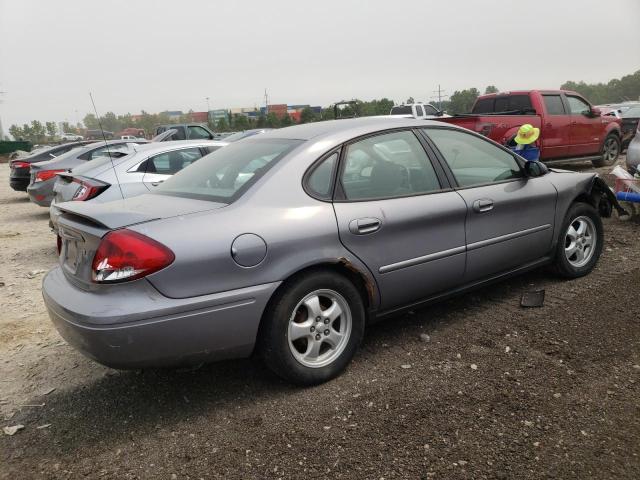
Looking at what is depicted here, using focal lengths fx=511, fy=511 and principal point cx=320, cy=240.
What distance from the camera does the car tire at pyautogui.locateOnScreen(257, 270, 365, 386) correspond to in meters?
2.79

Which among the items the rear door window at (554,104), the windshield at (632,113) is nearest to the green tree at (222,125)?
the windshield at (632,113)

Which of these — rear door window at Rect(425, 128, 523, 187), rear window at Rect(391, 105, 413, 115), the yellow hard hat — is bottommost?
rear window at Rect(391, 105, 413, 115)

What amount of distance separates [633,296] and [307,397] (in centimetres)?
286

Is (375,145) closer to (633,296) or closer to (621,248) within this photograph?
(633,296)

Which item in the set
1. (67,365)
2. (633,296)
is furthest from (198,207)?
(633,296)

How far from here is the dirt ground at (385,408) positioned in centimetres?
234

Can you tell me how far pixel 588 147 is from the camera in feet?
37.9

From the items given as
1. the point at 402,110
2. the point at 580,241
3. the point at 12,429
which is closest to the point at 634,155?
the point at 580,241

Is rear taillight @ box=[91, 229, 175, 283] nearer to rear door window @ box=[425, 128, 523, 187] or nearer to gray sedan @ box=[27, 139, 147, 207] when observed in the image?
rear door window @ box=[425, 128, 523, 187]

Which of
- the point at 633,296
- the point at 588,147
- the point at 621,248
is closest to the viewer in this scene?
the point at 633,296

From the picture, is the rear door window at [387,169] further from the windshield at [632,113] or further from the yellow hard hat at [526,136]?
the windshield at [632,113]

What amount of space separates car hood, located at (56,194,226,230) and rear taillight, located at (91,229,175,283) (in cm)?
10

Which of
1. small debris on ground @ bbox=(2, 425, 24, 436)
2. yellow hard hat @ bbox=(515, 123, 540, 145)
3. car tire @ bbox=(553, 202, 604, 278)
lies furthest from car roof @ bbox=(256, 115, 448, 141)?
yellow hard hat @ bbox=(515, 123, 540, 145)

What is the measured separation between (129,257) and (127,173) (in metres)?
4.63
